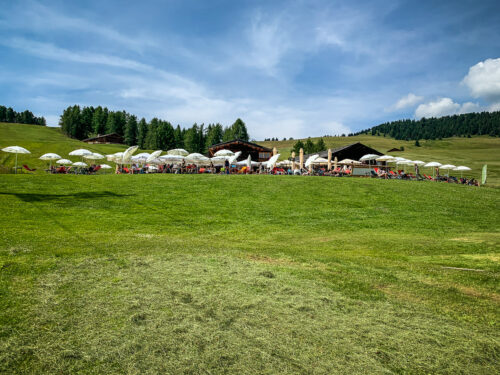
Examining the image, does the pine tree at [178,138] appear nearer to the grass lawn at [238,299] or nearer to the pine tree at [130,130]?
the pine tree at [130,130]

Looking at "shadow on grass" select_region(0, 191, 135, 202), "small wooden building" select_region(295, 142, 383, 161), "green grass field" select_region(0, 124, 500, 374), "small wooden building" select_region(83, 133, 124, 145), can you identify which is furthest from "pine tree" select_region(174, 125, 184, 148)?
"green grass field" select_region(0, 124, 500, 374)

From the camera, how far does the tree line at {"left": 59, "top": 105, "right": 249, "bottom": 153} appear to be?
10200 centimetres

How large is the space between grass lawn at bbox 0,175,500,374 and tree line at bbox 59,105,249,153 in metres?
91.3

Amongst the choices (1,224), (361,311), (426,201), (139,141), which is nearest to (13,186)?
(1,224)

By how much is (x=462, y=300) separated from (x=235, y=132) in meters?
98.8

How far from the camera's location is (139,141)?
350 feet

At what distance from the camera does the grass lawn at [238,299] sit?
3.32m

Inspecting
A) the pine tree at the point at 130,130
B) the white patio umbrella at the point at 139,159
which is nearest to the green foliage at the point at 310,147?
the white patio umbrella at the point at 139,159

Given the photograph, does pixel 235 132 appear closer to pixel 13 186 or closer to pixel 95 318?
pixel 13 186

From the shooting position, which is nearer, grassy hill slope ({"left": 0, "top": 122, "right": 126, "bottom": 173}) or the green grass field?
the green grass field

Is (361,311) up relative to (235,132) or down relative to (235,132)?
down

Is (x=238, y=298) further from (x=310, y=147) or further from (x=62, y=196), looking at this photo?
(x=310, y=147)

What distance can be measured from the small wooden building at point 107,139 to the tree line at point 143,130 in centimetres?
269

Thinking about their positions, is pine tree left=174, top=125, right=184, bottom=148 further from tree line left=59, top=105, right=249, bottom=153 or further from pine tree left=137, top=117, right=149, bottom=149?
pine tree left=137, top=117, right=149, bottom=149
